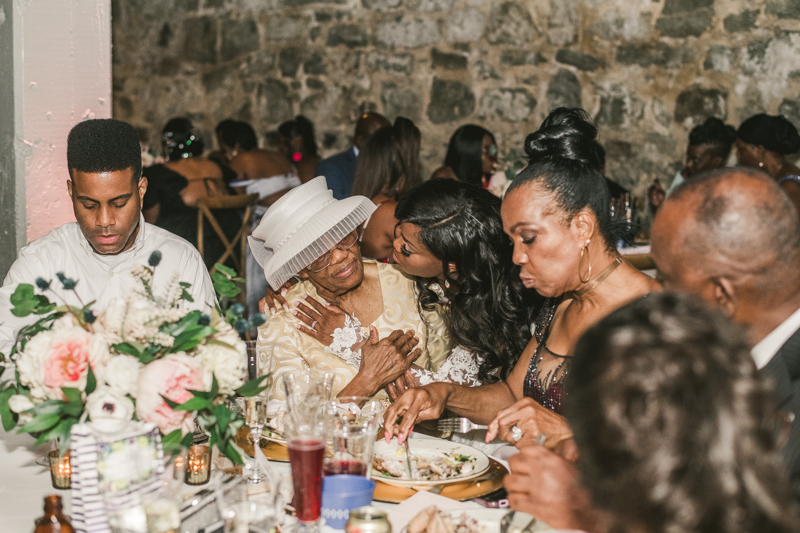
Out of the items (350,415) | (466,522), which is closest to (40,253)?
(350,415)

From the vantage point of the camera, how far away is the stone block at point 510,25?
18.4ft

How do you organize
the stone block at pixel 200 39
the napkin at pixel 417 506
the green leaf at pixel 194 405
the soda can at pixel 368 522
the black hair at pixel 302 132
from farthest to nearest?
the stone block at pixel 200 39 < the black hair at pixel 302 132 < the napkin at pixel 417 506 < the green leaf at pixel 194 405 < the soda can at pixel 368 522

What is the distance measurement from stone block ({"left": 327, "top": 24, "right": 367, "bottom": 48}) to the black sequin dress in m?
4.81

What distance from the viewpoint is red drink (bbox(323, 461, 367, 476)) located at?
4.11 feet

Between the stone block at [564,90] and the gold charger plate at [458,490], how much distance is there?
451 cm

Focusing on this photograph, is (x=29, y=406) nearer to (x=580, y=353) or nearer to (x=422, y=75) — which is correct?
(x=580, y=353)

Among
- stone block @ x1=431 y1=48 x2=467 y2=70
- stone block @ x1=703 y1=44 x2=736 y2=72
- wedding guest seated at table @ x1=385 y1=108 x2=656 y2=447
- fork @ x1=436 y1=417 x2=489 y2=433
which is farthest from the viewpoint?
stone block @ x1=431 y1=48 x2=467 y2=70

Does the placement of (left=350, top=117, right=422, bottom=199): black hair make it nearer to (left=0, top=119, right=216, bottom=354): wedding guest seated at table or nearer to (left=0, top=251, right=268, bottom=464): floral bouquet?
(left=0, top=119, right=216, bottom=354): wedding guest seated at table

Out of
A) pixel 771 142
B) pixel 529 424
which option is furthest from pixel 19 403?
pixel 771 142

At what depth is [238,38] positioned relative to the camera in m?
7.11

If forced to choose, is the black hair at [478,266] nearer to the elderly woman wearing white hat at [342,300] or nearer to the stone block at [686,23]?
the elderly woman wearing white hat at [342,300]

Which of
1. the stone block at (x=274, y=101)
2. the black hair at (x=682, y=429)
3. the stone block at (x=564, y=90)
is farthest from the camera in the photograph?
the stone block at (x=274, y=101)

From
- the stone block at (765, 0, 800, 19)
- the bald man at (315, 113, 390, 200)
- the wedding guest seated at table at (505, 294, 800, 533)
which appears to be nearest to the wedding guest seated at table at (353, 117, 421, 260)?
the bald man at (315, 113, 390, 200)

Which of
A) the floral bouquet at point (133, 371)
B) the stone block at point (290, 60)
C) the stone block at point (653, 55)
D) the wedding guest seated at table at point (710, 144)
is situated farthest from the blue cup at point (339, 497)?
the stone block at point (290, 60)
